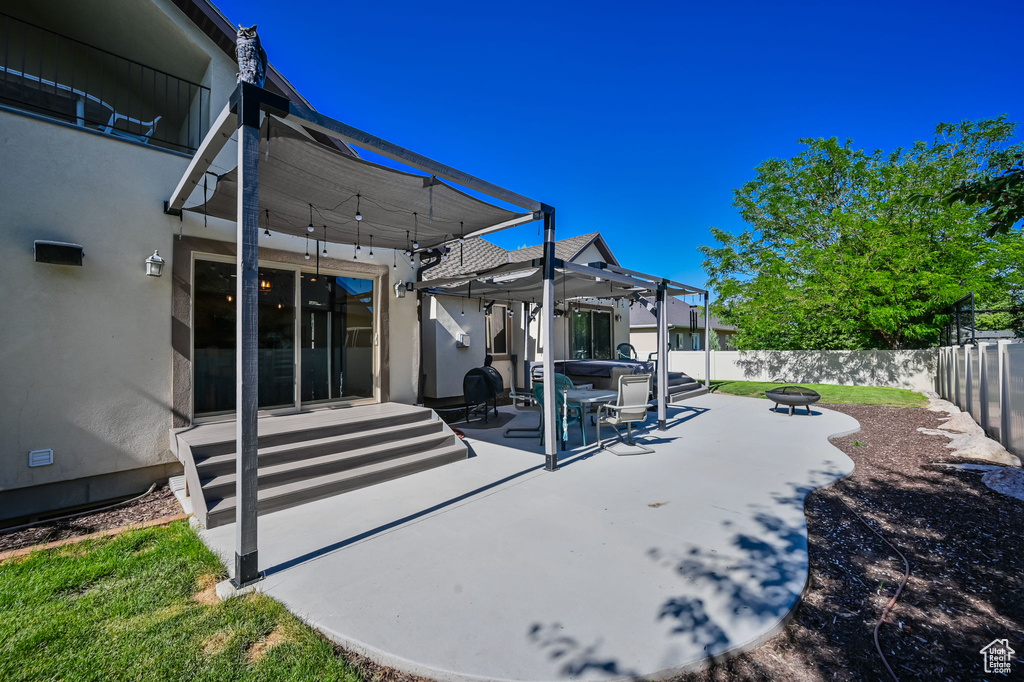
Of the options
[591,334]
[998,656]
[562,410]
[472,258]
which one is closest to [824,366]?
[591,334]

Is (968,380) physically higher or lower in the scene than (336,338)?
lower

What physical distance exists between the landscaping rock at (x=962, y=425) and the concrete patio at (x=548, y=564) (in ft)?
13.7

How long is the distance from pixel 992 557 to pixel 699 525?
6.75 feet

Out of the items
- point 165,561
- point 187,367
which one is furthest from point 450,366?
point 165,561

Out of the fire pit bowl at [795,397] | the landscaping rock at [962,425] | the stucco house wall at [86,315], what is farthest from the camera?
the fire pit bowl at [795,397]

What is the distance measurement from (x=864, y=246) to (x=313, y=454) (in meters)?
18.0

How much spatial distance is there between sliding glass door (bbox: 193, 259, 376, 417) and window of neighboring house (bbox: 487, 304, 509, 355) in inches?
186

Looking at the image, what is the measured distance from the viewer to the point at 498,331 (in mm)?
12344

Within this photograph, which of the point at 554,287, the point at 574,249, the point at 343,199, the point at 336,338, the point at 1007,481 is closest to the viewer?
the point at 1007,481

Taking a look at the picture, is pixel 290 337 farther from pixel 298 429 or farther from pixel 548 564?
pixel 548 564

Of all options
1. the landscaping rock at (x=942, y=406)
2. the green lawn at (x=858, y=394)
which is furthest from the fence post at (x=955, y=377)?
the green lawn at (x=858, y=394)

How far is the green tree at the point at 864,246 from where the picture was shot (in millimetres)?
12961

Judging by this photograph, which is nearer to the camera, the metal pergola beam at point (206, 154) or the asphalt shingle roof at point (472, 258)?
the metal pergola beam at point (206, 154)

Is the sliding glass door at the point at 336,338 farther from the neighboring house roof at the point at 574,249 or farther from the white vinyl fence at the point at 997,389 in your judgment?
the neighboring house roof at the point at 574,249
